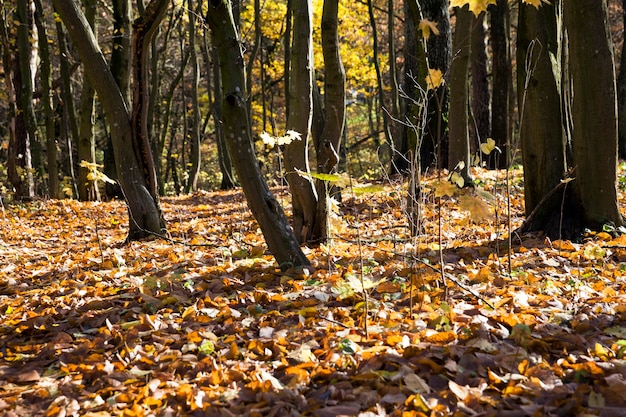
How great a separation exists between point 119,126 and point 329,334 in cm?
465

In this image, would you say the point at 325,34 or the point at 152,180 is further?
the point at 152,180

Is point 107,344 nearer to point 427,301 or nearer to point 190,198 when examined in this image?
point 427,301

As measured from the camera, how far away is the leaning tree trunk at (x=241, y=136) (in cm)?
434

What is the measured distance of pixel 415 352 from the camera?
2.83 m

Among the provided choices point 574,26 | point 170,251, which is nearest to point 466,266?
point 574,26

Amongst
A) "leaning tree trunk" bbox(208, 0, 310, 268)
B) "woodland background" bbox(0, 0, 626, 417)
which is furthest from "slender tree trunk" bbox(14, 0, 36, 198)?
"leaning tree trunk" bbox(208, 0, 310, 268)

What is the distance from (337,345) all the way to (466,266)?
2019 mm

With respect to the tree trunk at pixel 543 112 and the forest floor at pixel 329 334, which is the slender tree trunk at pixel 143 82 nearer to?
the forest floor at pixel 329 334

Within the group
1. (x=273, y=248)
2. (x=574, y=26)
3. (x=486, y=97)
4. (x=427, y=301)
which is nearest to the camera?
(x=427, y=301)

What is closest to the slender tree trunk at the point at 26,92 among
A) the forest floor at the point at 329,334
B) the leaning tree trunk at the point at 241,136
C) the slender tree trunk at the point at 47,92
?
the slender tree trunk at the point at 47,92

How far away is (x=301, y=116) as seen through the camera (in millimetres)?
5582

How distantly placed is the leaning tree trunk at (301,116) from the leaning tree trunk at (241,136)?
37.7 inches

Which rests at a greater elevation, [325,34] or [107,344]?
[325,34]

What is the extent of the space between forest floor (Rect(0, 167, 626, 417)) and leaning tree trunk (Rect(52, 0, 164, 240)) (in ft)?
4.72
